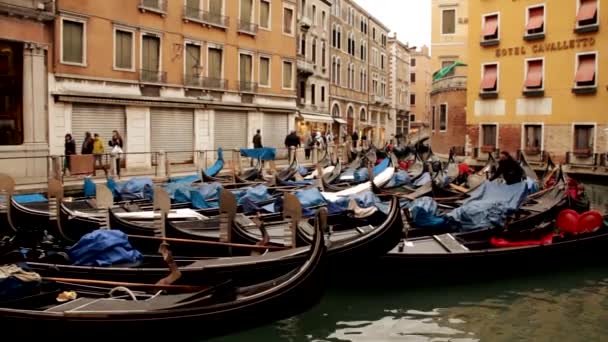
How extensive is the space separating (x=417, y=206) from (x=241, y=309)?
144 inches

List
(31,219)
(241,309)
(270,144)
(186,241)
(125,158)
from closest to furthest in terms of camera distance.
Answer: (241,309) → (186,241) → (31,219) → (125,158) → (270,144)

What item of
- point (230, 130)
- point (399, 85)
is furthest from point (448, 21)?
point (399, 85)

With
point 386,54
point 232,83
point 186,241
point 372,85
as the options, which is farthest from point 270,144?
point 386,54

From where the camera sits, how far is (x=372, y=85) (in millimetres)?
35156

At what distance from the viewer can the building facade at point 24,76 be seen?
11.2 metres

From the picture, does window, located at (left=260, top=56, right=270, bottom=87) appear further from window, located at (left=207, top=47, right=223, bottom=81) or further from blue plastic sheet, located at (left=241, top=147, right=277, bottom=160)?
blue plastic sheet, located at (left=241, top=147, right=277, bottom=160)

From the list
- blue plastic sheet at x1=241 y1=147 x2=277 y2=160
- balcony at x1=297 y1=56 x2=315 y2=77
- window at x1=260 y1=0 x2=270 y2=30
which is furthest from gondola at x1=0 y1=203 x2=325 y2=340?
balcony at x1=297 y1=56 x2=315 y2=77

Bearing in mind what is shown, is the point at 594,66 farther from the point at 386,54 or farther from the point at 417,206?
the point at 386,54

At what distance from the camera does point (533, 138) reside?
17484mm

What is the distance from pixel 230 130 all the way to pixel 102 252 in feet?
38.9

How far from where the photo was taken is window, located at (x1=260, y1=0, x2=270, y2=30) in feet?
58.9

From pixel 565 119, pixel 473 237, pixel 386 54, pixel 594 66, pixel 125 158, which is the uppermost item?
pixel 386 54

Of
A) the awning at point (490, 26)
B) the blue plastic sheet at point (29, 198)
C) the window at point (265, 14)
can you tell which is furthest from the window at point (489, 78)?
the blue plastic sheet at point (29, 198)

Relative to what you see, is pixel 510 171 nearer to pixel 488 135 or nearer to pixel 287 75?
pixel 488 135
